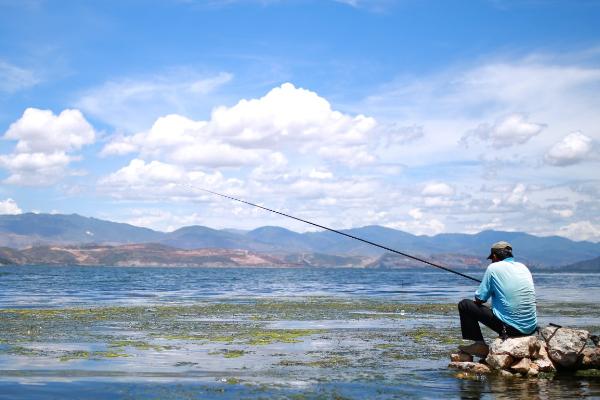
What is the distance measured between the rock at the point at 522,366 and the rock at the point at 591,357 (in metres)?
1.43

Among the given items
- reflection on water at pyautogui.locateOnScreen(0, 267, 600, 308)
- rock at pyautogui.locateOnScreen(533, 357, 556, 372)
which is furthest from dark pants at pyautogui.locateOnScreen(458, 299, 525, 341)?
reflection on water at pyautogui.locateOnScreen(0, 267, 600, 308)

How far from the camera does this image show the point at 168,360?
53.5 feet

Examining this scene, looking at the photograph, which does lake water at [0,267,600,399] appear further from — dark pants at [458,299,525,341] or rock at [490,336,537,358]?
dark pants at [458,299,525,341]

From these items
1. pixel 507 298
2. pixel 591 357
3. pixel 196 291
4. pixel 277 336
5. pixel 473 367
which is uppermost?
pixel 507 298

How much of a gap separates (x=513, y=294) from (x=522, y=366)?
61.1 inches

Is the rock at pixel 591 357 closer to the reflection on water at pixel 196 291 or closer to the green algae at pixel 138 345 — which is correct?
the green algae at pixel 138 345

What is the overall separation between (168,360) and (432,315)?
19361 mm

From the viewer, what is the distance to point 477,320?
15.4 meters

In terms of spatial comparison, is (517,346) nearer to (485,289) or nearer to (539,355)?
(539,355)

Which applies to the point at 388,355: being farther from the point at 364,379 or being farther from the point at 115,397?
the point at 115,397

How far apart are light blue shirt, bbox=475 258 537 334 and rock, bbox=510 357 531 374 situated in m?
0.73

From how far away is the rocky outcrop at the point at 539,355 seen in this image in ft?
47.0

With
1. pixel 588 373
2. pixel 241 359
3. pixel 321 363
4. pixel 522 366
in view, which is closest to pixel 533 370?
pixel 522 366

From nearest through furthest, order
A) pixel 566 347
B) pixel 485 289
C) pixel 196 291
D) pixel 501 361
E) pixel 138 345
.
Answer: pixel 501 361, pixel 566 347, pixel 485 289, pixel 138 345, pixel 196 291
